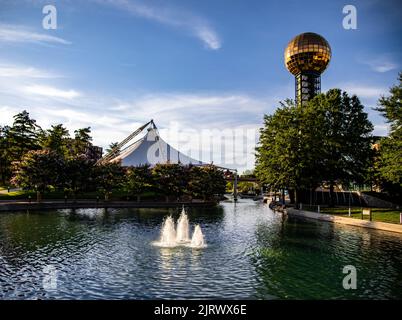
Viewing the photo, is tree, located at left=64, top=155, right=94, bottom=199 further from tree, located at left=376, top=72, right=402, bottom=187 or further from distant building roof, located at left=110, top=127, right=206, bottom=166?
tree, located at left=376, top=72, right=402, bottom=187

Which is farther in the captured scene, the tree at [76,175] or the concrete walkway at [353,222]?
the tree at [76,175]

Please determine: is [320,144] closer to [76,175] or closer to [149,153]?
[76,175]

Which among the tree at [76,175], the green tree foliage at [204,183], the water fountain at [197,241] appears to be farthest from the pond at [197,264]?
the green tree foliage at [204,183]

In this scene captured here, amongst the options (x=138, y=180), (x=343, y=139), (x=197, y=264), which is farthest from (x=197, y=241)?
(x=138, y=180)

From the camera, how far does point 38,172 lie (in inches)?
2299

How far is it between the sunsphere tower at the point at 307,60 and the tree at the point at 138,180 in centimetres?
5221

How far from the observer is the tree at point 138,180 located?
225 ft

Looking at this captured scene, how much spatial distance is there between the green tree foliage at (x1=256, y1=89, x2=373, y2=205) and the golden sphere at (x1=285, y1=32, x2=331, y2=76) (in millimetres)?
48095

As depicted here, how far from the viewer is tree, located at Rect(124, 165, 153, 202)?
225ft

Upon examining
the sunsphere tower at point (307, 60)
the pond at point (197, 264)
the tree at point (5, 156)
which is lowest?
the pond at point (197, 264)

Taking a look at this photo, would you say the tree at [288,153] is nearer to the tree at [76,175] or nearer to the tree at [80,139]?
the tree at [76,175]

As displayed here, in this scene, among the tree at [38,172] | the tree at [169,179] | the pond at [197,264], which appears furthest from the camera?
the tree at [169,179]

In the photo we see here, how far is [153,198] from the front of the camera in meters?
74.4
